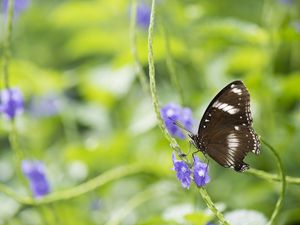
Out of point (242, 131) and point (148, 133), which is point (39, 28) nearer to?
point (148, 133)

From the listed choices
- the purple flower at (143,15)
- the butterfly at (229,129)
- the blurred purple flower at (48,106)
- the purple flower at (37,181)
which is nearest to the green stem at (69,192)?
the purple flower at (37,181)

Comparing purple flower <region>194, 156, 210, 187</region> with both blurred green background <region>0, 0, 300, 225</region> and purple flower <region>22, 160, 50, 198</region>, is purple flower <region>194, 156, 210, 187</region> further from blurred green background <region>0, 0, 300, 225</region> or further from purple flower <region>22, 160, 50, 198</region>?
purple flower <region>22, 160, 50, 198</region>

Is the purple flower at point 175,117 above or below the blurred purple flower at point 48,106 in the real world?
above

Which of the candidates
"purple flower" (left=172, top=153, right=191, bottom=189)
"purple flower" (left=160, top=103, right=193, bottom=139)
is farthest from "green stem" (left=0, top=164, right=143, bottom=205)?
"purple flower" (left=172, top=153, right=191, bottom=189)

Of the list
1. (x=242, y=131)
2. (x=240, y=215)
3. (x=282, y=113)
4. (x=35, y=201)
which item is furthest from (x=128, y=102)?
(x=242, y=131)

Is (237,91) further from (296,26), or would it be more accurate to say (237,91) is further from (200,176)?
(296,26)

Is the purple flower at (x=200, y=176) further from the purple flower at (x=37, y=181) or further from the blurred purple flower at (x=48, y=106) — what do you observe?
the blurred purple flower at (x=48, y=106)

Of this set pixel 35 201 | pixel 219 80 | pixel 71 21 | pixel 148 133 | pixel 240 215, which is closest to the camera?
pixel 240 215
